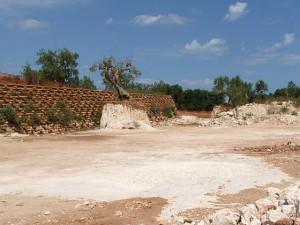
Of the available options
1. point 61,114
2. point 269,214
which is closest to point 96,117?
point 61,114

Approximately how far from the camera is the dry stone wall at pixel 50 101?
23.8m

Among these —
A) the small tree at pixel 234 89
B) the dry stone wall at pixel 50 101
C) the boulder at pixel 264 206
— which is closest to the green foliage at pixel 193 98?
the small tree at pixel 234 89

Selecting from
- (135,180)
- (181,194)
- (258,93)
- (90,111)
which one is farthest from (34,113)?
(258,93)

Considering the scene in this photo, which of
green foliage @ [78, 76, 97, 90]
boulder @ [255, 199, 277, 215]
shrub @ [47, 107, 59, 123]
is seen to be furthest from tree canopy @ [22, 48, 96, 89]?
boulder @ [255, 199, 277, 215]

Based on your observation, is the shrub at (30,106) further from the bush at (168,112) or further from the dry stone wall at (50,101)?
the bush at (168,112)

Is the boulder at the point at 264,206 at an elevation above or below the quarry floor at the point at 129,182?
above

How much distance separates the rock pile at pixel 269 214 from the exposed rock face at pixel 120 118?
2125 cm

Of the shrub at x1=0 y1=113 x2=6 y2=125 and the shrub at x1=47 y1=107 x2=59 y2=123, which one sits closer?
the shrub at x1=0 y1=113 x2=6 y2=125

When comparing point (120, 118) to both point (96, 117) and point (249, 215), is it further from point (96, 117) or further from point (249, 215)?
point (249, 215)

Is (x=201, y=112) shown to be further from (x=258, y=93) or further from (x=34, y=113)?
(x=34, y=113)

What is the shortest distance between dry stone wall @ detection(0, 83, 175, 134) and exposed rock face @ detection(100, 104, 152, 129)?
83cm

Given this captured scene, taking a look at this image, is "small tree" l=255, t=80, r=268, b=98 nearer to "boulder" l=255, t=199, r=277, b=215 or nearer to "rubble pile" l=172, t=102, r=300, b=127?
"rubble pile" l=172, t=102, r=300, b=127

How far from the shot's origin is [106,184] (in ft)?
31.3

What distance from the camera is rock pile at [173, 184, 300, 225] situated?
5.25 m
